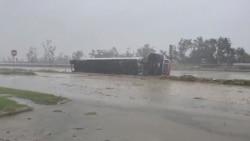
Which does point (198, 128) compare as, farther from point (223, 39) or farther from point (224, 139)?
point (223, 39)

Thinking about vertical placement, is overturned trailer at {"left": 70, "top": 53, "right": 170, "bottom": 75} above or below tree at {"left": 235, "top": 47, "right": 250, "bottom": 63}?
below

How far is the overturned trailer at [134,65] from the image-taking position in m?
38.7

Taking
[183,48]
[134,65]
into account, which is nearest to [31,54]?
[183,48]

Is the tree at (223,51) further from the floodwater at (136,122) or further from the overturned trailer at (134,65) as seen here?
the floodwater at (136,122)

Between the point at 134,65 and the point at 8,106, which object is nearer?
the point at 8,106

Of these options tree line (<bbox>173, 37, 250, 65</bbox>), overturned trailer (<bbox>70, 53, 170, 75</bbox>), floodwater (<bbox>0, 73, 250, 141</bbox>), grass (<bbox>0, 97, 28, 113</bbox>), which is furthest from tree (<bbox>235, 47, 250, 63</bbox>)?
grass (<bbox>0, 97, 28, 113</bbox>)

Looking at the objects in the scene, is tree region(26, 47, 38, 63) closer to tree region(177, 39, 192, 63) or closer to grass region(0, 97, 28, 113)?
tree region(177, 39, 192, 63)

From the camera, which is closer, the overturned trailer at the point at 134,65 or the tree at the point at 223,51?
the overturned trailer at the point at 134,65

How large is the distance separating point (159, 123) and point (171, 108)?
11.5ft

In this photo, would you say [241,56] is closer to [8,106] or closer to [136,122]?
[8,106]

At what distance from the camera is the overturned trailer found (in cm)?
3869

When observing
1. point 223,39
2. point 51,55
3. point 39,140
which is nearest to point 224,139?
point 39,140

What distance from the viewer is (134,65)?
3991 centimetres

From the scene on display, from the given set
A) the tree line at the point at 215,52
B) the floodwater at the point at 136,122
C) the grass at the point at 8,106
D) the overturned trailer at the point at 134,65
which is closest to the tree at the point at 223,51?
the tree line at the point at 215,52
